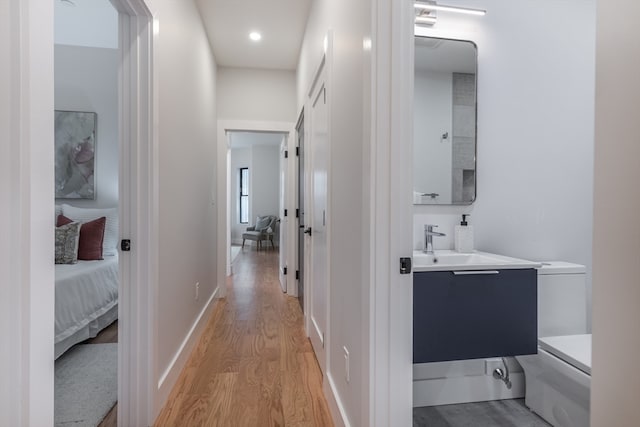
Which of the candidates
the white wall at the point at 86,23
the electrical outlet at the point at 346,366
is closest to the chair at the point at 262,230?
the white wall at the point at 86,23

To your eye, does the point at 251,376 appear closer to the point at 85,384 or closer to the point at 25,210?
the point at 85,384

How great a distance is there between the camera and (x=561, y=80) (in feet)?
6.86

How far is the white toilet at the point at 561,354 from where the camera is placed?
4.87 ft

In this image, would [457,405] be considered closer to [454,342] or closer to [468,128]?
[454,342]

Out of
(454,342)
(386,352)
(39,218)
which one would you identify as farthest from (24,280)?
(454,342)

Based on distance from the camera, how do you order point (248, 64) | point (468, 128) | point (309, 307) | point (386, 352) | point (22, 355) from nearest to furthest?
point (22, 355)
point (386, 352)
point (468, 128)
point (309, 307)
point (248, 64)

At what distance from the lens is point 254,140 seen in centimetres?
786

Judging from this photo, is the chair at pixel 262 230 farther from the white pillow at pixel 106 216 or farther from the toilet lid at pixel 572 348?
the toilet lid at pixel 572 348

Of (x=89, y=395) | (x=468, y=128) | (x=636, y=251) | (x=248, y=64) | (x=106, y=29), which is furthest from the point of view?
(x=248, y=64)

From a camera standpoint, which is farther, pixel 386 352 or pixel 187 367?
pixel 187 367

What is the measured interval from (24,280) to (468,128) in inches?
83.8

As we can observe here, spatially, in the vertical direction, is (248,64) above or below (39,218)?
above

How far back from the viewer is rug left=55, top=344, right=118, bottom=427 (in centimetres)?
162

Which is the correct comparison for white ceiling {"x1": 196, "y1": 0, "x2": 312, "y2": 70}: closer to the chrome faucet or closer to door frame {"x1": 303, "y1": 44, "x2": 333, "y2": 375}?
door frame {"x1": 303, "y1": 44, "x2": 333, "y2": 375}
